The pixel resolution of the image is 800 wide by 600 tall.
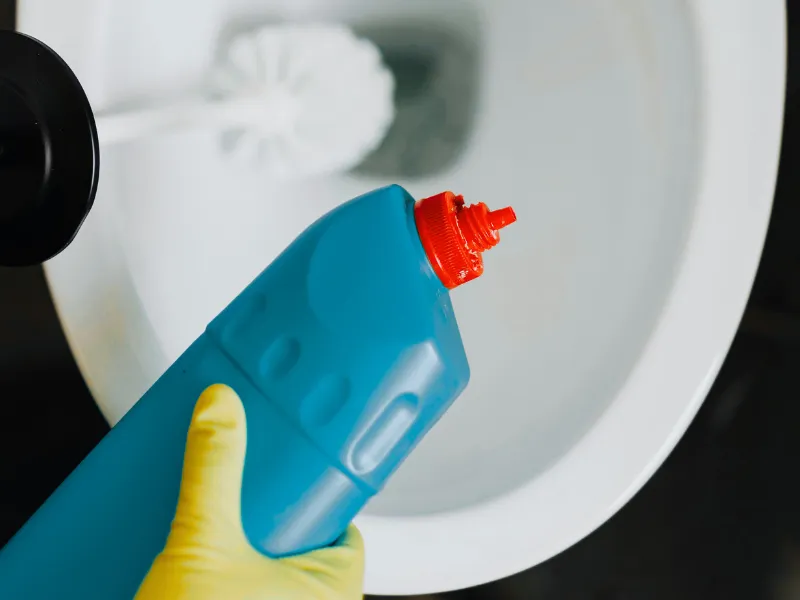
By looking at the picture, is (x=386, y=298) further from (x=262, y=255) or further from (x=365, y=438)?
(x=262, y=255)

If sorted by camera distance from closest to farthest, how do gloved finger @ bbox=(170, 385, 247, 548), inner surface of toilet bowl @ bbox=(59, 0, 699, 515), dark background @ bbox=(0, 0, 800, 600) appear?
gloved finger @ bbox=(170, 385, 247, 548)
inner surface of toilet bowl @ bbox=(59, 0, 699, 515)
dark background @ bbox=(0, 0, 800, 600)

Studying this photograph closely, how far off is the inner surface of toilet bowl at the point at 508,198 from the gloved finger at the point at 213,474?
0.36 feet

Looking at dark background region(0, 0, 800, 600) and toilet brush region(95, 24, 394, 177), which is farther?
dark background region(0, 0, 800, 600)

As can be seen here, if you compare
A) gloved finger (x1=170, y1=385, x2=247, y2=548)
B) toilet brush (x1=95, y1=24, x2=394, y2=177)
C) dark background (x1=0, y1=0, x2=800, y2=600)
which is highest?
toilet brush (x1=95, y1=24, x2=394, y2=177)

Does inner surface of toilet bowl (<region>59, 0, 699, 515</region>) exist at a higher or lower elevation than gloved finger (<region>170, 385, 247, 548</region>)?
higher

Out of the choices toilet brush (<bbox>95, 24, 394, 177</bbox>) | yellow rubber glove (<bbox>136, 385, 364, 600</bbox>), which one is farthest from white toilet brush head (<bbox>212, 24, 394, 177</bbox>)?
yellow rubber glove (<bbox>136, 385, 364, 600</bbox>)

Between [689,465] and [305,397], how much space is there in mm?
522

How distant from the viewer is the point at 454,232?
0.36 m

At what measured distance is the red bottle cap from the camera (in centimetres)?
37

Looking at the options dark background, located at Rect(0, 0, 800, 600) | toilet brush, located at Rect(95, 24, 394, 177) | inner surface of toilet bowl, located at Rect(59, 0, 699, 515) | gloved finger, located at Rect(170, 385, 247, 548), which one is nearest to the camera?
gloved finger, located at Rect(170, 385, 247, 548)

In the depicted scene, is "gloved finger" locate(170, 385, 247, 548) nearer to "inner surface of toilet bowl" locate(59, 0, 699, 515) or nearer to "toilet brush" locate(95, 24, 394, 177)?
"inner surface of toilet bowl" locate(59, 0, 699, 515)

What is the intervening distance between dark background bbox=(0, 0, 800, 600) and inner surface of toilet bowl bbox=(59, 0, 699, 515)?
29 centimetres

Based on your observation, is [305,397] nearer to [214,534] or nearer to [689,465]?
[214,534]

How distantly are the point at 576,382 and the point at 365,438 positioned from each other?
180 millimetres
